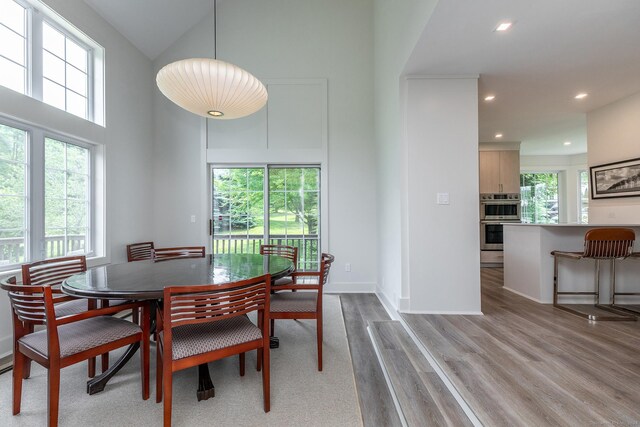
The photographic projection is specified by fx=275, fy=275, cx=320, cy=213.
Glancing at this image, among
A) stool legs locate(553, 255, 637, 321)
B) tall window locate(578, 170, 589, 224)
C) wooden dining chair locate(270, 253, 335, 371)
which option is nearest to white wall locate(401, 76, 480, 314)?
stool legs locate(553, 255, 637, 321)

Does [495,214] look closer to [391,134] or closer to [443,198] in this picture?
[443,198]

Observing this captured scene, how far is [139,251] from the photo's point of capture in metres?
3.77

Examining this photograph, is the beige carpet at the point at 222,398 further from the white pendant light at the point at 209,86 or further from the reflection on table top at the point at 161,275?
the white pendant light at the point at 209,86

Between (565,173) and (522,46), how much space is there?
22.3 ft

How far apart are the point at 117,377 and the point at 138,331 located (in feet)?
2.03

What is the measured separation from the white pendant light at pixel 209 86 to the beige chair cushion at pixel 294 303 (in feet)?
5.45

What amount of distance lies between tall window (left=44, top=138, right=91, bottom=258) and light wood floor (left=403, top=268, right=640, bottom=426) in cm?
369

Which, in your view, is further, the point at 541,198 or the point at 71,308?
the point at 541,198

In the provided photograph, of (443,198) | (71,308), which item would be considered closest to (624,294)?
(443,198)

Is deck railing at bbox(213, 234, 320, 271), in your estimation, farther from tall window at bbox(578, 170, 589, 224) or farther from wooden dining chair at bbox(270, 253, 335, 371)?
tall window at bbox(578, 170, 589, 224)

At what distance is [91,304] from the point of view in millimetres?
1948

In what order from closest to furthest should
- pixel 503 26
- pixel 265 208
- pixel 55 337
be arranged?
1. pixel 55 337
2. pixel 503 26
3. pixel 265 208

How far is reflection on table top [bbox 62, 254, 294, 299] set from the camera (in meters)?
1.55

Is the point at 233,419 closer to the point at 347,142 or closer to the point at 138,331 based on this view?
the point at 138,331
